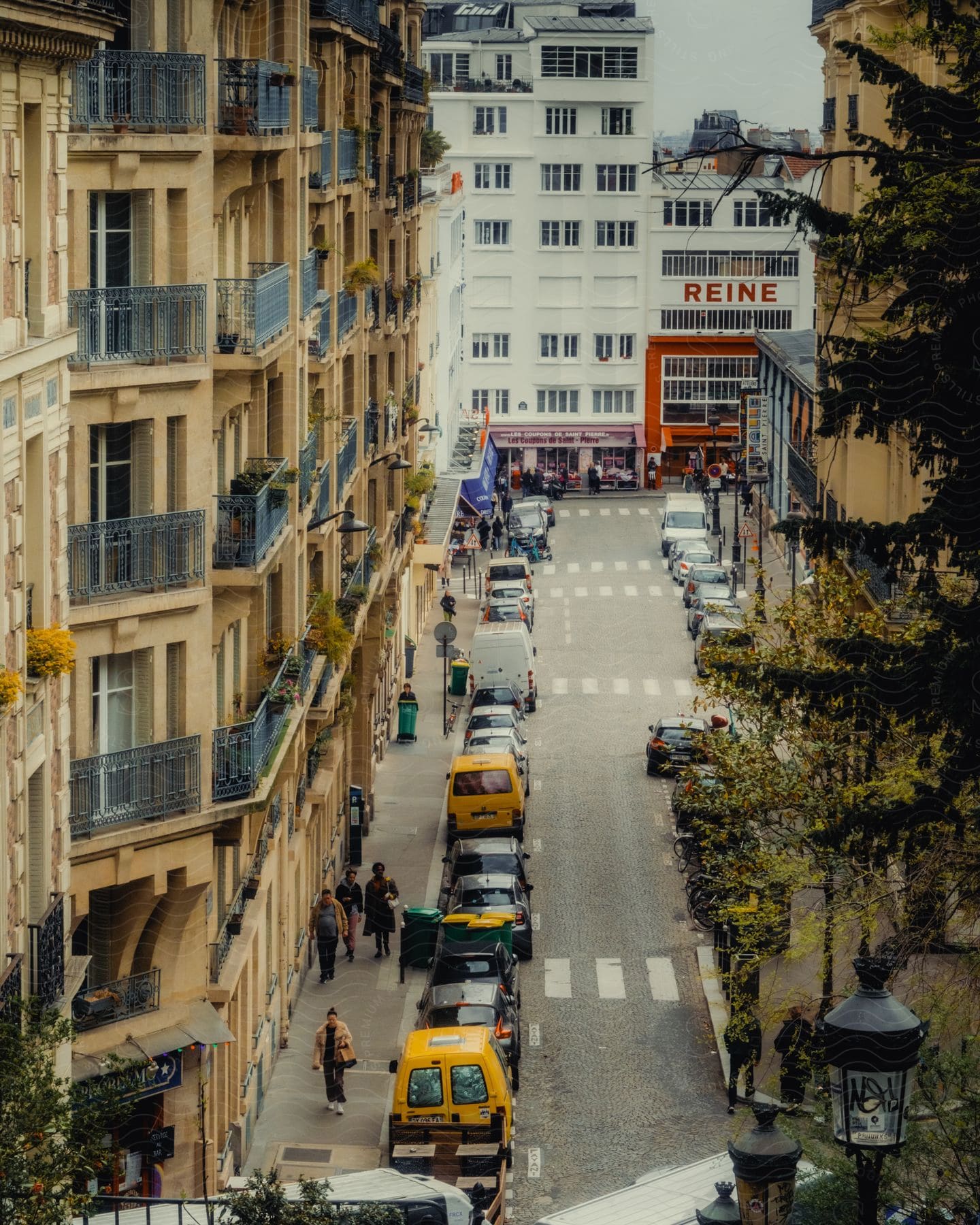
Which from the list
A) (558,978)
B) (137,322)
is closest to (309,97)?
(137,322)

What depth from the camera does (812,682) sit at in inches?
819

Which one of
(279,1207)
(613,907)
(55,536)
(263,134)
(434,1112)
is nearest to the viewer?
(279,1207)

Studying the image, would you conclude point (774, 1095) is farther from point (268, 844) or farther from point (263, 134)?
point (263, 134)

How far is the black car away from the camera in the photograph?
35281mm

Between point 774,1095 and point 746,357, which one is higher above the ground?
point 746,357

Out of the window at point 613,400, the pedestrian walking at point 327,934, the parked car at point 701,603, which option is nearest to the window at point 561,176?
the window at point 613,400

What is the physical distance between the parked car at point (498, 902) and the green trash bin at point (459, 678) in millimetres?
22577

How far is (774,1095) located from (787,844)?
4417mm

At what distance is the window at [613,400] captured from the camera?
11456cm

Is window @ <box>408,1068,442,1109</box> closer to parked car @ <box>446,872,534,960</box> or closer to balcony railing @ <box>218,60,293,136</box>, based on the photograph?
parked car @ <box>446,872,534,960</box>

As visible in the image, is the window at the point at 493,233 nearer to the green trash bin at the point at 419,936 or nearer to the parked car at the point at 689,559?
the parked car at the point at 689,559

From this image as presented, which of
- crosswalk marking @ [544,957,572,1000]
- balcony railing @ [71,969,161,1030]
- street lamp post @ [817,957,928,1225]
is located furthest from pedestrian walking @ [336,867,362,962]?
street lamp post @ [817,957,928,1225]

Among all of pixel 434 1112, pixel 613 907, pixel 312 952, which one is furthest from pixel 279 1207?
pixel 613 907

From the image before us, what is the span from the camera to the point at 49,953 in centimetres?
2205
